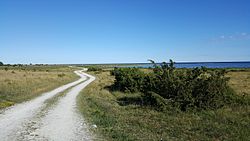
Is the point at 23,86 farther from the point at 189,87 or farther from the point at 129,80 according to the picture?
the point at 189,87

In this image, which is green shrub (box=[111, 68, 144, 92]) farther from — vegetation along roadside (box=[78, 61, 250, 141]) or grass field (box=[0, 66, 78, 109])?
vegetation along roadside (box=[78, 61, 250, 141])

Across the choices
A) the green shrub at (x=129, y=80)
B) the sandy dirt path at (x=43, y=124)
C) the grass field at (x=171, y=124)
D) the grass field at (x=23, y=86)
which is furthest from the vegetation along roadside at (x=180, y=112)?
the green shrub at (x=129, y=80)

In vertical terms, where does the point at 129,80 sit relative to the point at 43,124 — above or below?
above

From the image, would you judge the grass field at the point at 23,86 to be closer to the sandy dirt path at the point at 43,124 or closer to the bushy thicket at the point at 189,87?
the sandy dirt path at the point at 43,124

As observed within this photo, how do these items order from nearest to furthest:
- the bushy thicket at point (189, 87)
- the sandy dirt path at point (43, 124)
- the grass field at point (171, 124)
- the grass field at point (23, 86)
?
1. the sandy dirt path at point (43, 124)
2. the grass field at point (171, 124)
3. the bushy thicket at point (189, 87)
4. the grass field at point (23, 86)

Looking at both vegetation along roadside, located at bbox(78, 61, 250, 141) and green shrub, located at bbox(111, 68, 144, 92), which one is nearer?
vegetation along roadside, located at bbox(78, 61, 250, 141)

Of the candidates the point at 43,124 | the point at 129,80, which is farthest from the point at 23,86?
the point at 43,124

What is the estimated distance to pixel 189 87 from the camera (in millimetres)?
16828

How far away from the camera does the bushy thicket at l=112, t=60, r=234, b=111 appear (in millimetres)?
16500

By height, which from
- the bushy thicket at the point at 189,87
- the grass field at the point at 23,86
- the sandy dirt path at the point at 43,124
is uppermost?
the bushy thicket at the point at 189,87

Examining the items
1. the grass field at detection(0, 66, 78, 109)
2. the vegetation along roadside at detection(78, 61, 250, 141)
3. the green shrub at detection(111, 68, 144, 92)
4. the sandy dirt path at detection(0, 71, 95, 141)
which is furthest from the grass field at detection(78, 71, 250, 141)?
the green shrub at detection(111, 68, 144, 92)

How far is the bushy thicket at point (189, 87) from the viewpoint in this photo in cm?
1650

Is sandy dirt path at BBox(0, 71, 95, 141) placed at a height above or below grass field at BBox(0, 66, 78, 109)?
above

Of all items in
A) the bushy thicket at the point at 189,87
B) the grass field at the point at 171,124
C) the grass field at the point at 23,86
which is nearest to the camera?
the grass field at the point at 171,124
